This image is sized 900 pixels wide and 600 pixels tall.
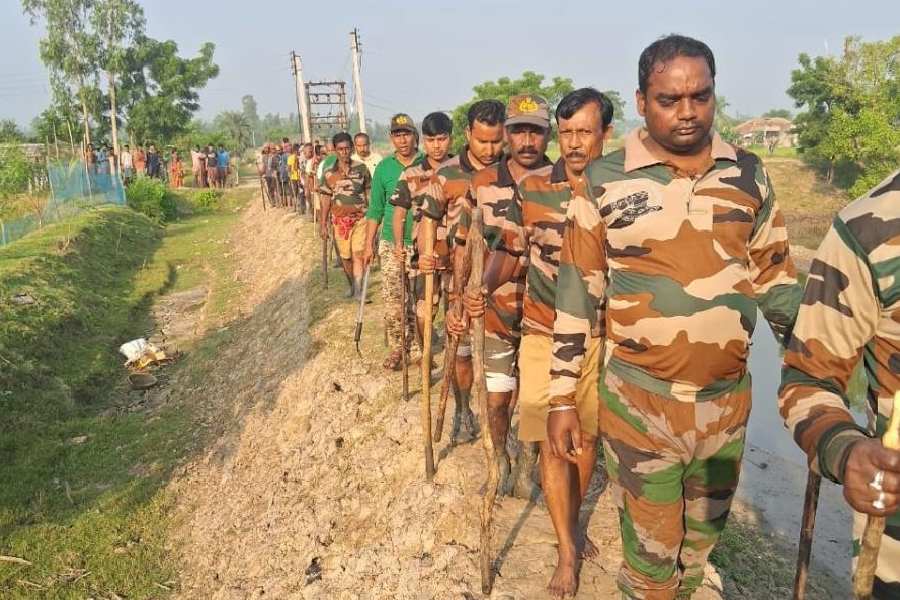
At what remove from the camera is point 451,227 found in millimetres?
4562

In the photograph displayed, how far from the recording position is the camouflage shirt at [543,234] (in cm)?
330

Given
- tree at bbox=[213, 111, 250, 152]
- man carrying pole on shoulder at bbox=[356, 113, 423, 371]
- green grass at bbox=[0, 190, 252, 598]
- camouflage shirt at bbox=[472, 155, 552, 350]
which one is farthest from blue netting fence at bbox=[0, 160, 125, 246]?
tree at bbox=[213, 111, 250, 152]

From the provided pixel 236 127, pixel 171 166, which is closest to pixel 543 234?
pixel 171 166

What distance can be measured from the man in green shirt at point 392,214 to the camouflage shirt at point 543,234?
3.13 metres

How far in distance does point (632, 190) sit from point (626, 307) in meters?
0.42

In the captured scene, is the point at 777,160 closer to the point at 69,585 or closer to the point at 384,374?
the point at 384,374

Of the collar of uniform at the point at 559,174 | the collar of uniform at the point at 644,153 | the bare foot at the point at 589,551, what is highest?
the collar of uniform at the point at 644,153

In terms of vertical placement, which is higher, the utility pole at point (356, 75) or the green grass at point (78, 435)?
the utility pole at point (356, 75)

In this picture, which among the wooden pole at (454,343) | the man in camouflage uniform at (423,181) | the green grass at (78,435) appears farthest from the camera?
the green grass at (78,435)

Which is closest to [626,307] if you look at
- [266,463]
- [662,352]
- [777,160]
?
[662,352]

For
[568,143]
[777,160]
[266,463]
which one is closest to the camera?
[568,143]

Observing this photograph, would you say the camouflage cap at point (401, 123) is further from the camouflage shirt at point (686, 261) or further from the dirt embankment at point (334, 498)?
the camouflage shirt at point (686, 261)

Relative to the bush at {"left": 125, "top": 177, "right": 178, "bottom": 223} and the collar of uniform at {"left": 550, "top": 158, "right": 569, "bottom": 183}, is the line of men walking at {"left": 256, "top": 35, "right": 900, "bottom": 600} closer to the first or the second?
the collar of uniform at {"left": 550, "top": 158, "right": 569, "bottom": 183}

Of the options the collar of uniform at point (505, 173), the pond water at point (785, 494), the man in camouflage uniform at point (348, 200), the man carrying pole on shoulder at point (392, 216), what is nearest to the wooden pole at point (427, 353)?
the collar of uniform at point (505, 173)
